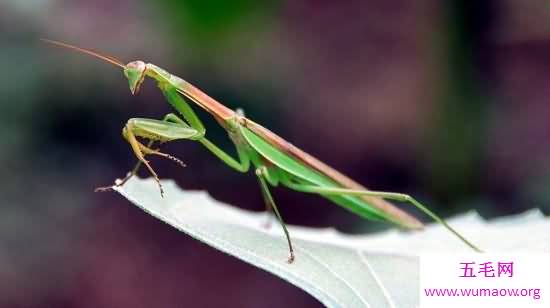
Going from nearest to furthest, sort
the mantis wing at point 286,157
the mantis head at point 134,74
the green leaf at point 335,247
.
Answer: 1. the green leaf at point 335,247
2. the mantis head at point 134,74
3. the mantis wing at point 286,157

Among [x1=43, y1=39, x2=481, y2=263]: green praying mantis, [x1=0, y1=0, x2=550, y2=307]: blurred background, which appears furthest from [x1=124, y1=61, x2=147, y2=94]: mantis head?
[x1=0, y1=0, x2=550, y2=307]: blurred background

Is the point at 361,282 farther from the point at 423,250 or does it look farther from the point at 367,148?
the point at 367,148

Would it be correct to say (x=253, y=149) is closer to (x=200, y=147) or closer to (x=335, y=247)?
(x=335, y=247)

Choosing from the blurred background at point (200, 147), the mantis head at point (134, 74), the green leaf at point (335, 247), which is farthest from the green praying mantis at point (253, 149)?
the blurred background at point (200, 147)

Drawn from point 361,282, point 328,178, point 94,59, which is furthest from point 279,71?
point 361,282

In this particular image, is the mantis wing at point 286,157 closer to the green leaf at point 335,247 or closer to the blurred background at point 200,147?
the green leaf at point 335,247

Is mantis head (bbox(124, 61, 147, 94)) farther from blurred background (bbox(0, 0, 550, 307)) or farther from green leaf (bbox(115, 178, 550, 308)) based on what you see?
blurred background (bbox(0, 0, 550, 307))

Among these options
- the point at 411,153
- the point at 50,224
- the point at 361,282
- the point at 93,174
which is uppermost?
the point at 411,153
